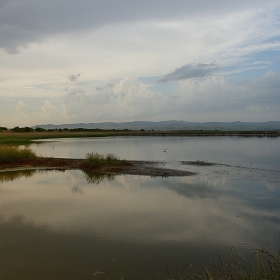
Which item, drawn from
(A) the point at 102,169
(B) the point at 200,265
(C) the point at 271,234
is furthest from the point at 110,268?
(A) the point at 102,169

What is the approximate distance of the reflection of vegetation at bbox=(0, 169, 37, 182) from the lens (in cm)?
1520

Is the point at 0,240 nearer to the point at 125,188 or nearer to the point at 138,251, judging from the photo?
the point at 138,251

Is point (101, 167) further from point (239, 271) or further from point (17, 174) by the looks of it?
point (239, 271)

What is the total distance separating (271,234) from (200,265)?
101 inches

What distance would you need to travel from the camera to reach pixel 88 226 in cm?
787

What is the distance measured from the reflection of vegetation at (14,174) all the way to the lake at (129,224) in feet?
3.40

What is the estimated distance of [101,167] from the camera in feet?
61.0

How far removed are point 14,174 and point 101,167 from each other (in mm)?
5182

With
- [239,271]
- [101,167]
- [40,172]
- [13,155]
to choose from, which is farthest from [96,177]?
[239,271]

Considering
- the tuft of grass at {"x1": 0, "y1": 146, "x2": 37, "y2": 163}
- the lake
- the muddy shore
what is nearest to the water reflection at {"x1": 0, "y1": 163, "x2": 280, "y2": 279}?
the lake

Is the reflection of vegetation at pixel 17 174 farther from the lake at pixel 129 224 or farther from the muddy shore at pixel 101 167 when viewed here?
the lake at pixel 129 224

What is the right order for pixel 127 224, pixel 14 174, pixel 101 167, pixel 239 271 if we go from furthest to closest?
pixel 101 167
pixel 14 174
pixel 127 224
pixel 239 271

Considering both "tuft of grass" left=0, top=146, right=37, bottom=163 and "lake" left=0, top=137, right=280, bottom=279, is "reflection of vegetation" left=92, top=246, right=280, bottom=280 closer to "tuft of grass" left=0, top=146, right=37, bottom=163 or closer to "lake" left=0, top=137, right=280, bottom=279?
"lake" left=0, top=137, right=280, bottom=279

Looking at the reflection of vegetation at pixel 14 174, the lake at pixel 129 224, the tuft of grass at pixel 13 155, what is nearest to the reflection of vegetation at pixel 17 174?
the reflection of vegetation at pixel 14 174
